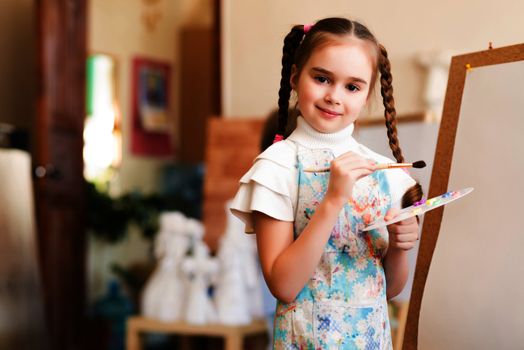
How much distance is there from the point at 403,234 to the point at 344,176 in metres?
0.15

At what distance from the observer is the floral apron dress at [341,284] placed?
1051mm

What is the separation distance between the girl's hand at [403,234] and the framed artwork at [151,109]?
3.65m

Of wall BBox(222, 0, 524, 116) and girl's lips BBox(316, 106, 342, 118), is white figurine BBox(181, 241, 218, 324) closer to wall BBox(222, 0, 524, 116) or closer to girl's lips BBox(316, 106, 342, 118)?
wall BBox(222, 0, 524, 116)

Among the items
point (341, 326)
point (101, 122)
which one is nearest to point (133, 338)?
point (101, 122)

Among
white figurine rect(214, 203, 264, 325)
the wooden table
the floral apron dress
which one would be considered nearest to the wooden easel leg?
the wooden table

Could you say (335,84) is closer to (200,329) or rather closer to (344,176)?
(344,176)

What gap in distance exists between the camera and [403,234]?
107 centimetres

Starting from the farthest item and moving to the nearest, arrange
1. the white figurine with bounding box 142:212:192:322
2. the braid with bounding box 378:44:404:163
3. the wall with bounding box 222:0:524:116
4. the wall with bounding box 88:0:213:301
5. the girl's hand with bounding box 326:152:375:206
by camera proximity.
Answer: the wall with bounding box 88:0:213:301, the white figurine with bounding box 142:212:192:322, the wall with bounding box 222:0:524:116, the braid with bounding box 378:44:404:163, the girl's hand with bounding box 326:152:375:206

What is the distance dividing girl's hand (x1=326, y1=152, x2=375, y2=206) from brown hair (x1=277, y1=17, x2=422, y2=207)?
147 mm

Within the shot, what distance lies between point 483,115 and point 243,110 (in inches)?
90.1

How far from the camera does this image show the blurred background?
2.36m

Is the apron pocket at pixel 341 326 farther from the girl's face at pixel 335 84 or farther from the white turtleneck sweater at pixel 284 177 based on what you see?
the girl's face at pixel 335 84

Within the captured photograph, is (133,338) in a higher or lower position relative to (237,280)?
lower

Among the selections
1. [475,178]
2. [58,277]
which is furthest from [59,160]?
[475,178]
